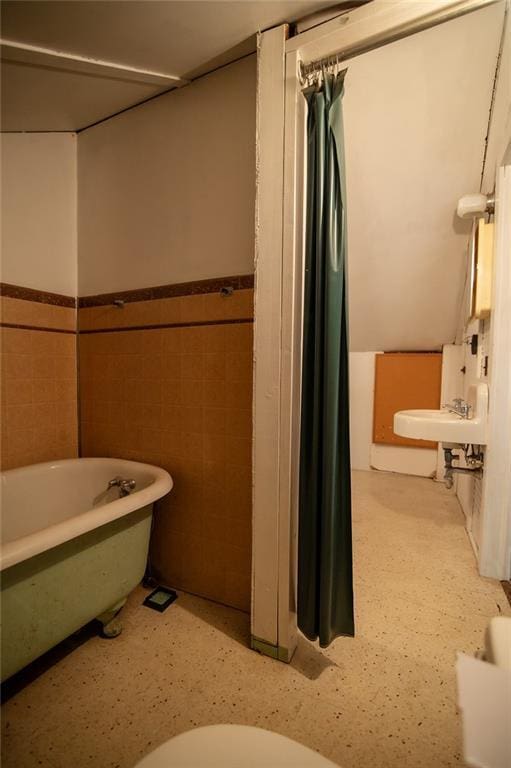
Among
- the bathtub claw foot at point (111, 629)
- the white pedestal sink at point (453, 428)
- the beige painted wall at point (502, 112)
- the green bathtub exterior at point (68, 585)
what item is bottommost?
the bathtub claw foot at point (111, 629)

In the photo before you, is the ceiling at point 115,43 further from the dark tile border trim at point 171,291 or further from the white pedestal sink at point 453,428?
the white pedestal sink at point 453,428

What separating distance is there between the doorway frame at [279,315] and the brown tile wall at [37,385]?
119 cm

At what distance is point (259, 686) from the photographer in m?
1.14

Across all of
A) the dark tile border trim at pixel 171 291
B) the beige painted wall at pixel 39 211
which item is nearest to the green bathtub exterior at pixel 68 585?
the dark tile border trim at pixel 171 291

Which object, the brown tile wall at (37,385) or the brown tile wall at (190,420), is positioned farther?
the brown tile wall at (37,385)

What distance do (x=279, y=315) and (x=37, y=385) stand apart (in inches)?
52.3

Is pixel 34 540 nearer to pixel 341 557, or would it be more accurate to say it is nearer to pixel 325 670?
pixel 341 557

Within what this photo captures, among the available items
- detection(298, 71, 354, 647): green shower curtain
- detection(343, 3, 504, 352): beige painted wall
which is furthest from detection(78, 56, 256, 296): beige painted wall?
detection(343, 3, 504, 352): beige painted wall

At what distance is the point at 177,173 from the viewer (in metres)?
1.55

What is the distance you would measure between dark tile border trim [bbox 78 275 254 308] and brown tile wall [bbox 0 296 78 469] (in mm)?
194

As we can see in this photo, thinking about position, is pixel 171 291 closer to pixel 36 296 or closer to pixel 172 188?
pixel 172 188

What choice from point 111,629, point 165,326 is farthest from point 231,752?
point 165,326

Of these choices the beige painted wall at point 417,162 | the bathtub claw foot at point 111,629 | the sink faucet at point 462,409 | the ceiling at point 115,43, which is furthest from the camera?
the sink faucet at point 462,409

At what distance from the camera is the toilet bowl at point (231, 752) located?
57 cm
